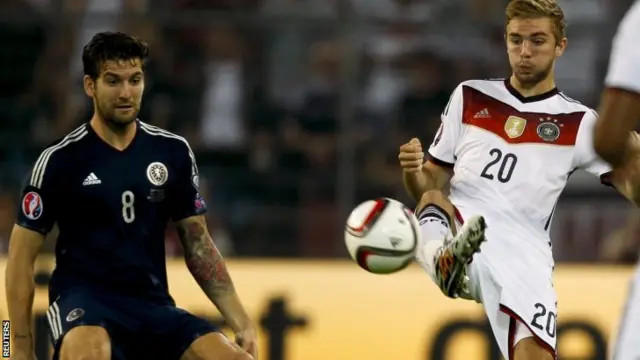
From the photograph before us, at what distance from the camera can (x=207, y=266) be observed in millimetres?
5754

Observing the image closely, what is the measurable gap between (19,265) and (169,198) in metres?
0.70

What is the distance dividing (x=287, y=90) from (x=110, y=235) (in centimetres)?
509

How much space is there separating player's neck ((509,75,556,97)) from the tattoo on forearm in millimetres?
1522

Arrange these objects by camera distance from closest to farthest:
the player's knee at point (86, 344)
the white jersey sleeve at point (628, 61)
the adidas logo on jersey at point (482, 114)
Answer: the white jersey sleeve at point (628, 61) < the player's knee at point (86, 344) < the adidas logo on jersey at point (482, 114)

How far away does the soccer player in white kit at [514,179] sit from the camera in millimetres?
5551

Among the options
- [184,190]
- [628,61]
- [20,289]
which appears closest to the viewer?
[628,61]

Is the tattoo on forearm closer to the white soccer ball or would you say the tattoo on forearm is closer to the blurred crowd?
the white soccer ball

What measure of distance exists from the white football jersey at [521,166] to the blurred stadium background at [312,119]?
3110 millimetres

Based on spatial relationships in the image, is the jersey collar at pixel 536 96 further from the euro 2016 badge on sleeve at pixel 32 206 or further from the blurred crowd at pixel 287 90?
the blurred crowd at pixel 287 90

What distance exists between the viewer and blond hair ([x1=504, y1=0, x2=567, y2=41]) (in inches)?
221

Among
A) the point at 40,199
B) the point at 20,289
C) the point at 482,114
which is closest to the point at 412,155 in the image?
the point at 482,114

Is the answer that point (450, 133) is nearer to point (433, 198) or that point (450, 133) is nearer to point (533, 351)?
point (433, 198)

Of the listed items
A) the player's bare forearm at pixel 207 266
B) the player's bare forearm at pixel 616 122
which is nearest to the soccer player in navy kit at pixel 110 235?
the player's bare forearm at pixel 207 266

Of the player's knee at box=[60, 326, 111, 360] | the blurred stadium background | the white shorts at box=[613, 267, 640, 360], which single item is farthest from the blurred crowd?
the white shorts at box=[613, 267, 640, 360]
